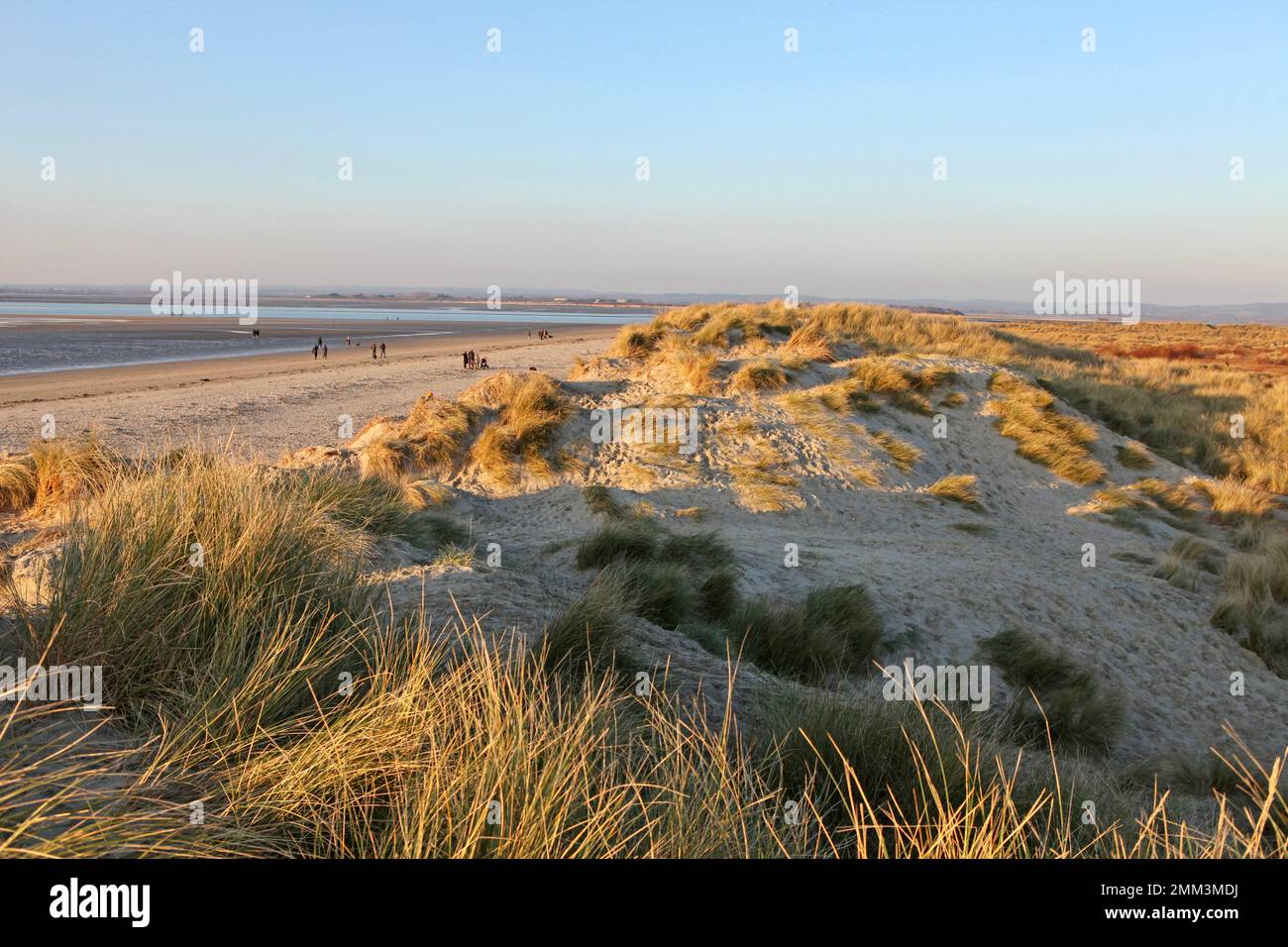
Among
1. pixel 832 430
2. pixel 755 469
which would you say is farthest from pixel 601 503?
pixel 832 430

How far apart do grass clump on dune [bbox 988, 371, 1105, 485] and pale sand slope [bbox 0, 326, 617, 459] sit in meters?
12.2

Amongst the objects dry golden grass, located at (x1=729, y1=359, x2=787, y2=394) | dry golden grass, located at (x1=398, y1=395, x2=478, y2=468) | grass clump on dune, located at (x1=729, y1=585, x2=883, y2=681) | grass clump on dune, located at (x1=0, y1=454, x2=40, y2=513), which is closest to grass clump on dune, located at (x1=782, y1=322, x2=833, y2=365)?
dry golden grass, located at (x1=729, y1=359, x2=787, y2=394)

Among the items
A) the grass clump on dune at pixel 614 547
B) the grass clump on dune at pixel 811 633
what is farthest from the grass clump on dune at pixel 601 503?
the grass clump on dune at pixel 811 633

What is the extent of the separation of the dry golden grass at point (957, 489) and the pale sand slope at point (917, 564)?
0.22 meters

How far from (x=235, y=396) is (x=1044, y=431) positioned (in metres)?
19.3

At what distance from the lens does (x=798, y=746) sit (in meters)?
3.96

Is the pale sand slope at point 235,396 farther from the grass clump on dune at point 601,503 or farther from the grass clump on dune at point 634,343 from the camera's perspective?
the grass clump on dune at point 634,343

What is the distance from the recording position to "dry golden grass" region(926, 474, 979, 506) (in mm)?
12711

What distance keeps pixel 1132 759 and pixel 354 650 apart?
5.43 meters

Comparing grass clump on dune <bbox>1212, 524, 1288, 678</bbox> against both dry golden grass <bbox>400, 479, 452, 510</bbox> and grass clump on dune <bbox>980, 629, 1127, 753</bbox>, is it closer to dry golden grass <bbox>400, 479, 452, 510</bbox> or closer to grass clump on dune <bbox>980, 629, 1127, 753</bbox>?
grass clump on dune <bbox>980, 629, 1127, 753</bbox>

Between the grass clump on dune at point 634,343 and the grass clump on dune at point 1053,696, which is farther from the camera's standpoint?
the grass clump on dune at point 634,343

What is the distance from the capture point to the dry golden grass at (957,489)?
12711mm

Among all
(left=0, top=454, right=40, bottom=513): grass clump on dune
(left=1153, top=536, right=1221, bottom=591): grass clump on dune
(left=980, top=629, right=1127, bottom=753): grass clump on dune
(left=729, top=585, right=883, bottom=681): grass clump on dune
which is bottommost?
(left=980, top=629, right=1127, bottom=753): grass clump on dune
